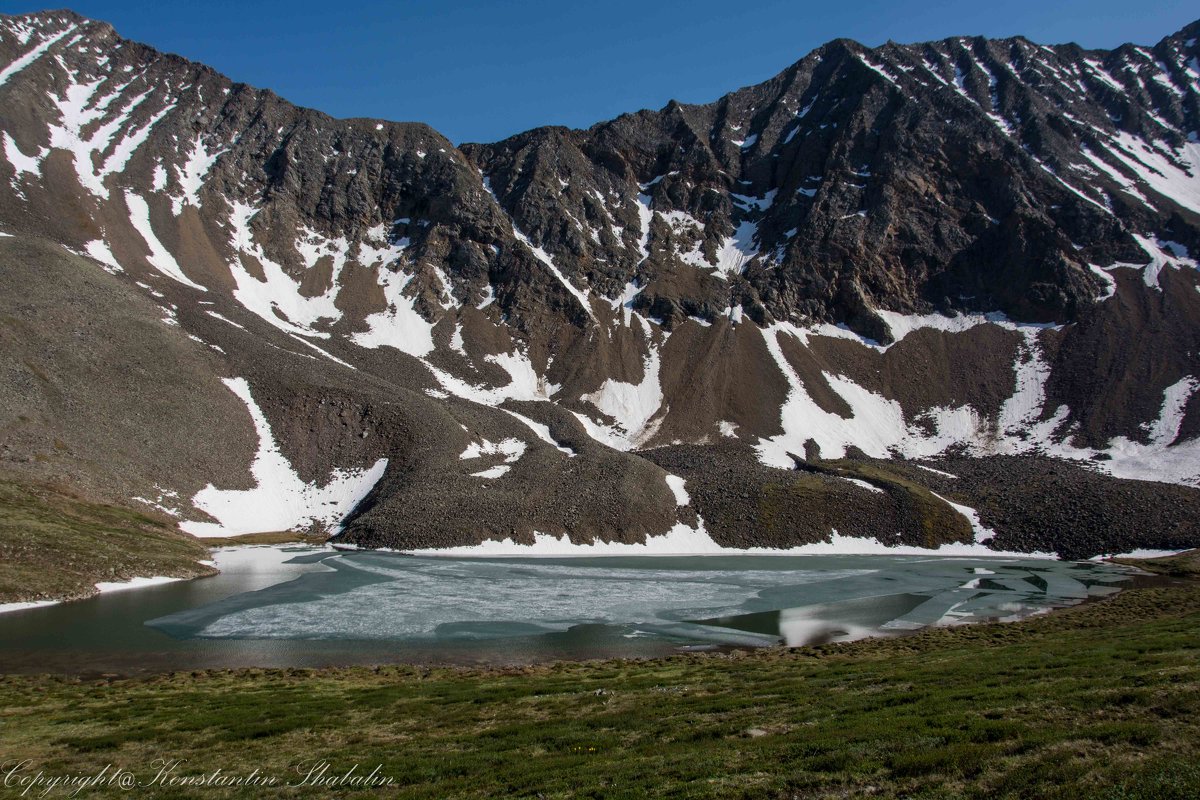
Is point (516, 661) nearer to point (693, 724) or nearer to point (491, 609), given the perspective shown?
point (491, 609)

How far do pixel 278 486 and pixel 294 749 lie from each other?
66.3m

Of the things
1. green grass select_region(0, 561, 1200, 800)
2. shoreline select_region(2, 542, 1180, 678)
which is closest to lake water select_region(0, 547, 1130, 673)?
shoreline select_region(2, 542, 1180, 678)

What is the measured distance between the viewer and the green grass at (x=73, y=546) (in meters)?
40.3

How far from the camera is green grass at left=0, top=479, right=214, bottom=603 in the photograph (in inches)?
1587

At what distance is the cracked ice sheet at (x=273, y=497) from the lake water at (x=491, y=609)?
6.77 meters

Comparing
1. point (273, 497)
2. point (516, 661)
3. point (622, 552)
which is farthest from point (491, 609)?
point (273, 497)

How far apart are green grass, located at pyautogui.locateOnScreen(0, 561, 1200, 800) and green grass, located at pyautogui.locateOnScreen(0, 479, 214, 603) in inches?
789

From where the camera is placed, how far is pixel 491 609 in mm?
40875

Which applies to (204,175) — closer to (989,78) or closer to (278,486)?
(278,486)

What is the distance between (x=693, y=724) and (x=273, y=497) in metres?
70.4

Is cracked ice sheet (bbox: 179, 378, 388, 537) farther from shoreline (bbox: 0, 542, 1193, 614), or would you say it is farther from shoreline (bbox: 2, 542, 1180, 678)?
shoreline (bbox: 2, 542, 1180, 678)

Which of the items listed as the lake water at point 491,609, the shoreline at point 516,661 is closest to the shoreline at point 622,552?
the lake water at point 491,609

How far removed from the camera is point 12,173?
115 metres

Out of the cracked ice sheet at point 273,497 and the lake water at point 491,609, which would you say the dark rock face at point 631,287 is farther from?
the lake water at point 491,609
